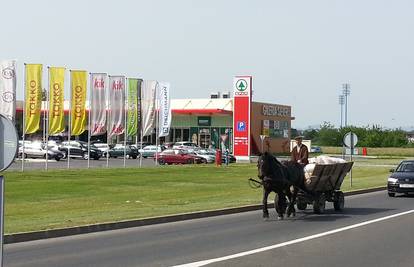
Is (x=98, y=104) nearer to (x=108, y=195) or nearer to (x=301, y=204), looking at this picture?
(x=108, y=195)

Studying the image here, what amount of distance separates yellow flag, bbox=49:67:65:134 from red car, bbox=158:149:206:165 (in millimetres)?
18566

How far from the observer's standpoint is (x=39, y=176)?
111ft

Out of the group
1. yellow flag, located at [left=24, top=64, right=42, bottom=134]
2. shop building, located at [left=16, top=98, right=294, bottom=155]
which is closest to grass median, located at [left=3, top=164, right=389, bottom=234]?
yellow flag, located at [left=24, top=64, right=42, bottom=134]

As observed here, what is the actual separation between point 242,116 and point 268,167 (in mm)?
47040

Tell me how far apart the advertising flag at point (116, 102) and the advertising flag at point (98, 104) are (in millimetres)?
649

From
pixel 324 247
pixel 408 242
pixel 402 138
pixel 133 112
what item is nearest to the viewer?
pixel 324 247

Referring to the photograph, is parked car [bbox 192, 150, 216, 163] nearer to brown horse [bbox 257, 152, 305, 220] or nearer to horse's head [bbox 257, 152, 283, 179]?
brown horse [bbox 257, 152, 305, 220]

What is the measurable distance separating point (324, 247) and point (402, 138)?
130m

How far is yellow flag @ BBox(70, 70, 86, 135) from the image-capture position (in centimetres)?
4225

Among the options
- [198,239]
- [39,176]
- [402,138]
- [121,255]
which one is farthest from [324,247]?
[402,138]

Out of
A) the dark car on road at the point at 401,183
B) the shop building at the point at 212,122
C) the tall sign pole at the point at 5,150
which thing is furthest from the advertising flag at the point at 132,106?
the tall sign pole at the point at 5,150

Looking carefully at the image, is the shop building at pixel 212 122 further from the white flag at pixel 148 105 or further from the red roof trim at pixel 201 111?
the white flag at pixel 148 105

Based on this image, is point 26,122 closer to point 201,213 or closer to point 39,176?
point 39,176

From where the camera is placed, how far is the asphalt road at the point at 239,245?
35.7 ft
